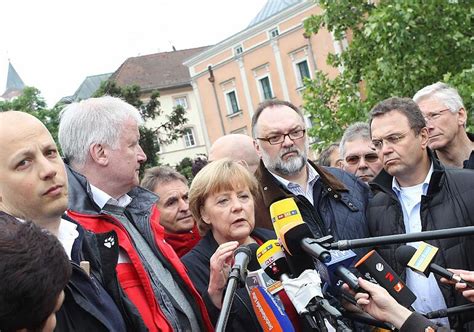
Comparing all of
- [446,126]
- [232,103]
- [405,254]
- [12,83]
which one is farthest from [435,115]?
[12,83]

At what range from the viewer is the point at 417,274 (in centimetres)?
349

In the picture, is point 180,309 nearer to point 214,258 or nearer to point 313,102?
point 214,258

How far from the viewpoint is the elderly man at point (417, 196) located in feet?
11.2

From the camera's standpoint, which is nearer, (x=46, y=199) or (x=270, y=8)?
(x=46, y=199)

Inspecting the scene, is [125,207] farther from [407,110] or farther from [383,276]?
[407,110]

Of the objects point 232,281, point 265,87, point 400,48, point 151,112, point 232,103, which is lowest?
point 232,281

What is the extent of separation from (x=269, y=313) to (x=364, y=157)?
2809 mm

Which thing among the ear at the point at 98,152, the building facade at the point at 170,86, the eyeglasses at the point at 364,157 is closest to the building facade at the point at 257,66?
the building facade at the point at 170,86

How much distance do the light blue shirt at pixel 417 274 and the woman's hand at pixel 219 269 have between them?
0.93 metres

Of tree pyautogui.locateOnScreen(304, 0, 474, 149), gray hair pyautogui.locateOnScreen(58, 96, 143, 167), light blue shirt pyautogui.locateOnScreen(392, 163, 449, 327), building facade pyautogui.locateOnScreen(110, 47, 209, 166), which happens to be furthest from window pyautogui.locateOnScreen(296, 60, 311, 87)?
gray hair pyautogui.locateOnScreen(58, 96, 143, 167)

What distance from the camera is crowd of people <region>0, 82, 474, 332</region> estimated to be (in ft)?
8.09

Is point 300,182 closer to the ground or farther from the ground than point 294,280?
farther from the ground

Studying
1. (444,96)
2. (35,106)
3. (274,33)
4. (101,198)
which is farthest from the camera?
(274,33)

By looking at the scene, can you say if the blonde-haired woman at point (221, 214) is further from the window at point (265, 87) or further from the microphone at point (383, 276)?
the window at point (265, 87)
